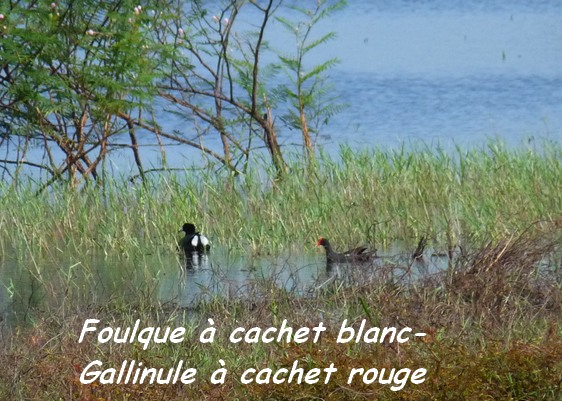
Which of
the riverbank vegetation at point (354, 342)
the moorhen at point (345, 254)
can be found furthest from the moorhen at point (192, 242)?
the riverbank vegetation at point (354, 342)

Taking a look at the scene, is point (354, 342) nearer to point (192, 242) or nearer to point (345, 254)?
point (345, 254)

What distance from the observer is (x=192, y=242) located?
10.6m

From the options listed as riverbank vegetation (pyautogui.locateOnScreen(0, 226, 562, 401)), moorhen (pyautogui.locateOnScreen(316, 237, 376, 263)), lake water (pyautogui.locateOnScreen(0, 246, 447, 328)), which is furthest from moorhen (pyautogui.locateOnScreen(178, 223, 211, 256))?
riverbank vegetation (pyautogui.locateOnScreen(0, 226, 562, 401))

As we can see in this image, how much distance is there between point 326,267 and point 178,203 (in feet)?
9.81

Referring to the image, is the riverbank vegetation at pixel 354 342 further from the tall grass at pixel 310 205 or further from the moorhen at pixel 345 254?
the tall grass at pixel 310 205

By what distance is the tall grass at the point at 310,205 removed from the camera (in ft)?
35.8

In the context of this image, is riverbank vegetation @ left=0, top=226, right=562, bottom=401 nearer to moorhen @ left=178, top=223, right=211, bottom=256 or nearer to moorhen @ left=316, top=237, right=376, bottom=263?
moorhen @ left=316, top=237, right=376, bottom=263

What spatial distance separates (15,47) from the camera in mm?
13211

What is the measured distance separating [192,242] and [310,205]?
1.58 m

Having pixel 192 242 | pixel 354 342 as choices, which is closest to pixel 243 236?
pixel 192 242

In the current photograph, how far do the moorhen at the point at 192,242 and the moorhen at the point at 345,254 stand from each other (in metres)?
1.17

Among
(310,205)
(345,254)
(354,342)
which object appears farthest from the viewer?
(310,205)

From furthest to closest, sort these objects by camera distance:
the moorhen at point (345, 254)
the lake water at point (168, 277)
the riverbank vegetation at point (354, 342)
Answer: the moorhen at point (345, 254)
the lake water at point (168, 277)
the riverbank vegetation at point (354, 342)

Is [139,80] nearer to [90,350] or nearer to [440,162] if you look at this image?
[440,162]
